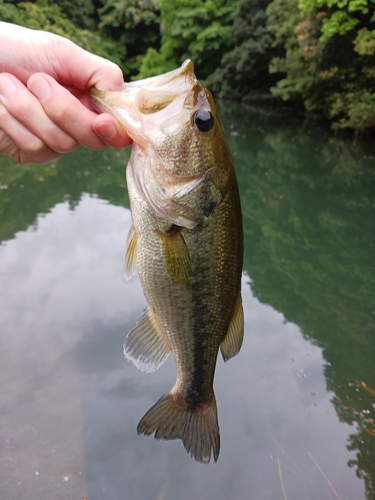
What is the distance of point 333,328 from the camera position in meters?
4.80

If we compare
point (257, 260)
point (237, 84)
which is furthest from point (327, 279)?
point (237, 84)

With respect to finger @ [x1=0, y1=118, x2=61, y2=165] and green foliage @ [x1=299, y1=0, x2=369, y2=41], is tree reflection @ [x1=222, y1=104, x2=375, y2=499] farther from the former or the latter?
green foliage @ [x1=299, y1=0, x2=369, y2=41]

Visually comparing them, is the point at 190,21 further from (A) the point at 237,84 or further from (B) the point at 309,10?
(B) the point at 309,10

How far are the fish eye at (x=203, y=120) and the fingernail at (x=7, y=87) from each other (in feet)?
2.15

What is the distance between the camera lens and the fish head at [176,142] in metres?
1.43

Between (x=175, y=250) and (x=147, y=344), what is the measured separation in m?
0.47

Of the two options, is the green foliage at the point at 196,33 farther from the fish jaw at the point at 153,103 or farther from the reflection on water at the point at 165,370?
the fish jaw at the point at 153,103

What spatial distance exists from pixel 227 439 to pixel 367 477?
106 centimetres

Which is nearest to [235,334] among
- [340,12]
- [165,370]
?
[165,370]

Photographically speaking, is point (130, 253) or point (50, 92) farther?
point (130, 253)

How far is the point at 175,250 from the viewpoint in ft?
5.01

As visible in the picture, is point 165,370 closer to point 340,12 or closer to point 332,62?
point 340,12

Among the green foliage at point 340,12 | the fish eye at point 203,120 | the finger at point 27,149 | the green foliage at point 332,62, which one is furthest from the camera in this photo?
the green foliage at point 332,62

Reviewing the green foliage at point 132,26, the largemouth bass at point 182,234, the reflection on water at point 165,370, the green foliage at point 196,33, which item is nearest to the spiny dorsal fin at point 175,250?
the largemouth bass at point 182,234
